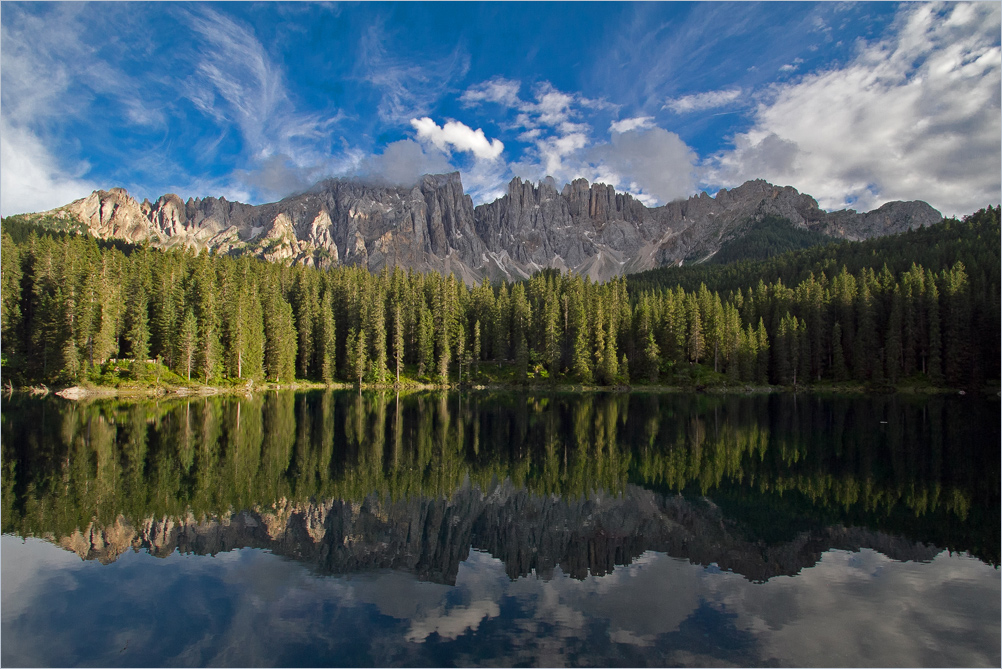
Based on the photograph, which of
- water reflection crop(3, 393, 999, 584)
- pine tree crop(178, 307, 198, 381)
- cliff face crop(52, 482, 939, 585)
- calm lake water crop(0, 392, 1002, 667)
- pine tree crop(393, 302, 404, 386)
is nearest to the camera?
calm lake water crop(0, 392, 1002, 667)

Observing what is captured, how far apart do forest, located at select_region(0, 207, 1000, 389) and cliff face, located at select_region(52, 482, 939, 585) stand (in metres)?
65.7

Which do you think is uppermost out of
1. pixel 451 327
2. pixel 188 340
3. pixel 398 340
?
pixel 451 327

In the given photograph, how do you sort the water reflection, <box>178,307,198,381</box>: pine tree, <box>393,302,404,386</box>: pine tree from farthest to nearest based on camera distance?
1. <box>393,302,404,386</box>: pine tree
2. <box>178,307,198,381</box>: pine tree
3. the water reflection

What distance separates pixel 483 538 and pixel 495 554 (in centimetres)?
146

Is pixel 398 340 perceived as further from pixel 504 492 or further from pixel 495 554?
pixel 495 554

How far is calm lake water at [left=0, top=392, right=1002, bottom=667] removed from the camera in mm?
10562

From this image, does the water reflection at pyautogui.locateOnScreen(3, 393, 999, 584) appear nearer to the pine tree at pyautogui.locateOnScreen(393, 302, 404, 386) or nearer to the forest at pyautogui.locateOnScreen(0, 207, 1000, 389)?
the forest at pyautogui.locateOnScreen(0, 207, 1000, 389)

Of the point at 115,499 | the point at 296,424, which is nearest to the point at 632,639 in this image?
the point at 115,499

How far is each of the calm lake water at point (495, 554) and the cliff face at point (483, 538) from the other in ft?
0.33

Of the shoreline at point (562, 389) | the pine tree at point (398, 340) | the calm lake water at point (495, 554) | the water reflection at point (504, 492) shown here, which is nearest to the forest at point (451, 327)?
the pine tree at point (398, 340)

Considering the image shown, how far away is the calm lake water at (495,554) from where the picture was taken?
10.6 metres

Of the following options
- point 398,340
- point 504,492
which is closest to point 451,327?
point 398,340

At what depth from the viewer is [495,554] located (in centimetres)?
1575

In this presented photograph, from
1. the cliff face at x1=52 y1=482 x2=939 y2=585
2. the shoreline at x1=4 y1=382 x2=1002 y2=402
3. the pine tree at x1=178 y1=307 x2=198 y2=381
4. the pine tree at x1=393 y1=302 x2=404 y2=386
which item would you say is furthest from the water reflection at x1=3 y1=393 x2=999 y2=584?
the pine tree at x1=393 y1=302 x2=404 y2=386
